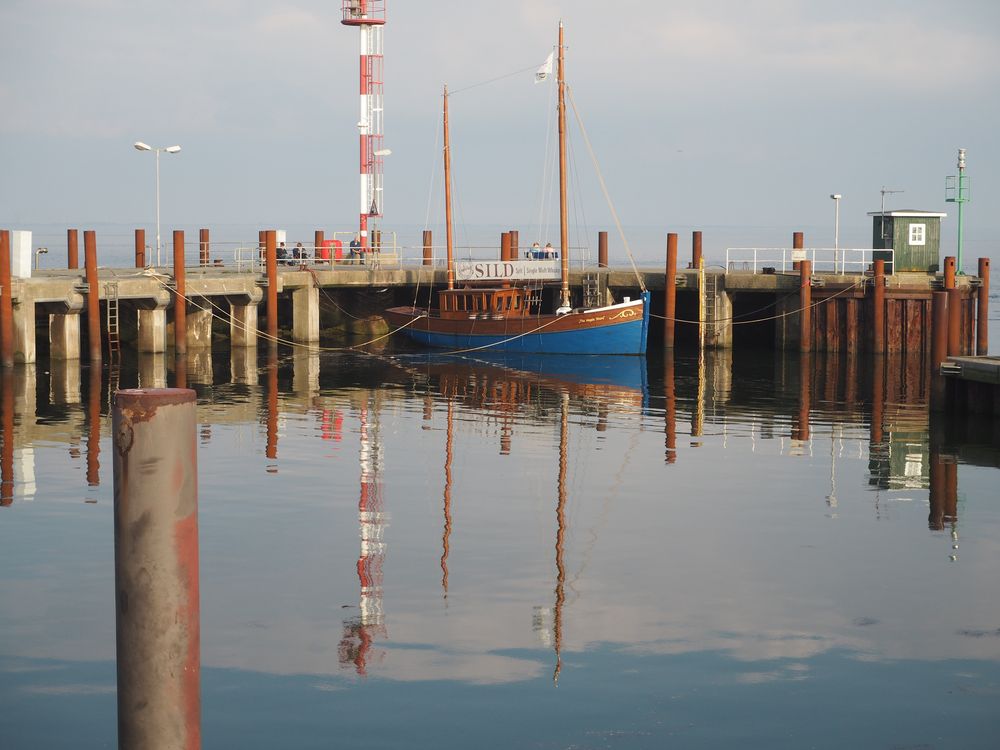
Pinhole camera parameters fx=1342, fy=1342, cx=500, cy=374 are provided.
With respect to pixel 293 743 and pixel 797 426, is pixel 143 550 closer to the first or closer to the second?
pixel 293 743

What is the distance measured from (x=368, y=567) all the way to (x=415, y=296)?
37.1 meters

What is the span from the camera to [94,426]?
28.6 metres

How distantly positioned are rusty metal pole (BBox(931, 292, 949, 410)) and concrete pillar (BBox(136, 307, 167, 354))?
2510 centimetres

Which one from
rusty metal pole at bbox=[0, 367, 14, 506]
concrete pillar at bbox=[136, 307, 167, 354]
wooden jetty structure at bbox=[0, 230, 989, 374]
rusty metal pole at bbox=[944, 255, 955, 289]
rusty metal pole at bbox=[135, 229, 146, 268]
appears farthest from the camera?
rusty metal pole at bbox=[135, 229, 146, 268]

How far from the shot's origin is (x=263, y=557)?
1666 centimetres

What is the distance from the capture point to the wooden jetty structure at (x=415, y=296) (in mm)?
40094

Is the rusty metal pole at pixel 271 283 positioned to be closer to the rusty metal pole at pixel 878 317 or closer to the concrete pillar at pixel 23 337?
the concrete pillar at pixel 23 337

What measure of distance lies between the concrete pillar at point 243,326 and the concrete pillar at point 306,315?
1724mm

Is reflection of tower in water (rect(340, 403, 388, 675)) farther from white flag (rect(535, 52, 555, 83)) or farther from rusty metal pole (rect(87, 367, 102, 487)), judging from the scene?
white flag (rect(535, 52, 555, 83))

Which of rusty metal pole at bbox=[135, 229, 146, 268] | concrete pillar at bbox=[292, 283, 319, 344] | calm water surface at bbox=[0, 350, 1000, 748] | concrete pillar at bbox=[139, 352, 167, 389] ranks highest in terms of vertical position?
rusty metal pole at bbox=[135, 229, 146, 268]

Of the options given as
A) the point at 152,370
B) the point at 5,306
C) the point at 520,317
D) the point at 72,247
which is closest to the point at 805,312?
the point at 520,317

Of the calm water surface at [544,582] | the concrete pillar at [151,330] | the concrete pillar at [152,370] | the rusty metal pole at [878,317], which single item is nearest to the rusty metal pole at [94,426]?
the calm water surface at [544,582]

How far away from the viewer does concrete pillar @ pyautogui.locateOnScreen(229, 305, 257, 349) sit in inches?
1845

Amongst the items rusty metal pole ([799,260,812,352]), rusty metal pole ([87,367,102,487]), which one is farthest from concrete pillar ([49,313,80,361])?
rusty metal pole ([799,260,812,352])
